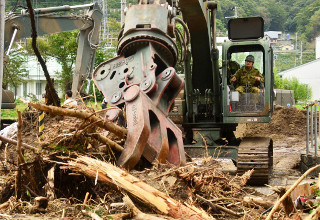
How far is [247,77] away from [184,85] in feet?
5.30

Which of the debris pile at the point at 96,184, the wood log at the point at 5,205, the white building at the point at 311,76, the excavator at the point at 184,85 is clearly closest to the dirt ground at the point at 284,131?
the excavator at the point at 184,85

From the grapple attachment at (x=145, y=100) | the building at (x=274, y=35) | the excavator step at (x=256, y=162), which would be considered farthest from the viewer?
the building at (x=274, y=35)

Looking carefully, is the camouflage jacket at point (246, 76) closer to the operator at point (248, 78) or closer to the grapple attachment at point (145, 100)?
the operator at point (248, 78)

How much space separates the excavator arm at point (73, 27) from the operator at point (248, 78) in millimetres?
5348

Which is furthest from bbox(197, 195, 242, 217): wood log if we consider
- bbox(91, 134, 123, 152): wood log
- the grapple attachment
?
bbox(91, 134, 123, 152): wood log

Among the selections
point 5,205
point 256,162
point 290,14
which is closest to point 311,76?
point 290,14

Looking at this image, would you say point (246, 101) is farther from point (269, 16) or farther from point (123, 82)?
point (269, 16)

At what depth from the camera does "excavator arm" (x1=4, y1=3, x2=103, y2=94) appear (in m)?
14.3

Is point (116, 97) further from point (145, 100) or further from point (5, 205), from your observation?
point (5, 205)

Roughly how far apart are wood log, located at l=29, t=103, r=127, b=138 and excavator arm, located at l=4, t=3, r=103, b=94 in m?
8.47

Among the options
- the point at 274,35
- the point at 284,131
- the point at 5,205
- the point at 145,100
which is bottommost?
the point at 284,131

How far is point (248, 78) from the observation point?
10344mm

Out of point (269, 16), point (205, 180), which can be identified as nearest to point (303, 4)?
point (269, 16)

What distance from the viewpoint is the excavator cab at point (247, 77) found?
1022cm
